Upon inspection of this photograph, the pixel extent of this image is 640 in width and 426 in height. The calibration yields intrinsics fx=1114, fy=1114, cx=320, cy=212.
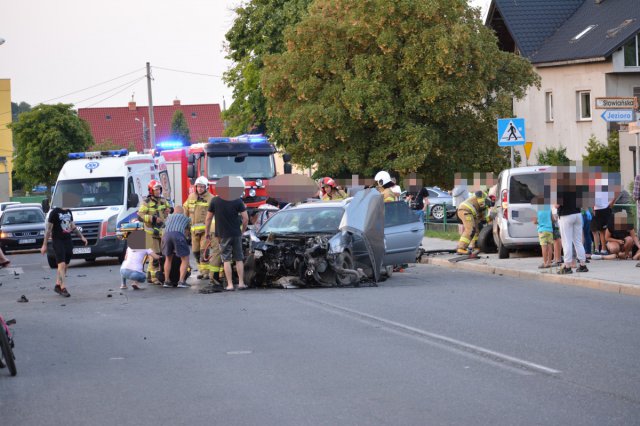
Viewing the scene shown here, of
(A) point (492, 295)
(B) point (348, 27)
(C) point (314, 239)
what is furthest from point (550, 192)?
(B) point (348, 27)

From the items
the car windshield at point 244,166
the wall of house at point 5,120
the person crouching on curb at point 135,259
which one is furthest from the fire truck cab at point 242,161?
the wall of house at point 5,120

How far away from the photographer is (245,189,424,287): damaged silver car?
1783 centimetres

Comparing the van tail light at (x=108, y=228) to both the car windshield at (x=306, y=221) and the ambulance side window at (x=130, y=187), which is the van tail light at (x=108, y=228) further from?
the car windshield at (x=306, y=221)

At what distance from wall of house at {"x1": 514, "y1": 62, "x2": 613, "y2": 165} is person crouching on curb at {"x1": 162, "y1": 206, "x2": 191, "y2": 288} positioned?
29.9m

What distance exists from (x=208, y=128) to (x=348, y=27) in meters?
93.5

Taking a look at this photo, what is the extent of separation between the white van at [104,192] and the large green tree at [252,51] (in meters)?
20.8

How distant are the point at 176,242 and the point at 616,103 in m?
8.21

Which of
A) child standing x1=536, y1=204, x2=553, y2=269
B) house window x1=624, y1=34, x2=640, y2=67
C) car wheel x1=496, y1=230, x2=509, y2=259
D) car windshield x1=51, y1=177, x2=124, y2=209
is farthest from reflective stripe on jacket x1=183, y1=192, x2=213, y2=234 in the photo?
house window x1=624, y1=34, x2=640, y2=67

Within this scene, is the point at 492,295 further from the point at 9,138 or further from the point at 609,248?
the point at 9,138

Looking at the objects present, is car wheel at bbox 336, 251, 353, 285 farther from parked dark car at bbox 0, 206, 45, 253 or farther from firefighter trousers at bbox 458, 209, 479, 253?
parked dark car at bbox 0, 206, 45, 253

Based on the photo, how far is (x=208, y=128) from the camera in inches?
5059

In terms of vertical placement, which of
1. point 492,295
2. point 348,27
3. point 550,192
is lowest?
point 492,295

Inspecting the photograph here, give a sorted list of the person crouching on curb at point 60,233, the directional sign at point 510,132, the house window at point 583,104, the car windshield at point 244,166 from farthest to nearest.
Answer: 1. the house window at point 583,104
2. the car windshield at point 244,166
3. the directional sign at point 510,132
4. the person crouching on curb at point 60,233

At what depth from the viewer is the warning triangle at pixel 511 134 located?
914 inches
